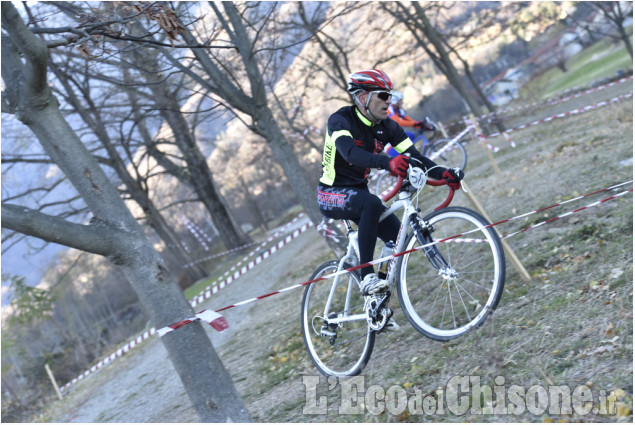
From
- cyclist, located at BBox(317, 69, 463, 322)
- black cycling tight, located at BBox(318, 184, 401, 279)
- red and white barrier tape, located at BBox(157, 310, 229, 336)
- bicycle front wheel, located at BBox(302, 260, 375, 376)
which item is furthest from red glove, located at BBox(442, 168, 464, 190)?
red and white barrier tape, located at BBox(157, 310, 229, 336)

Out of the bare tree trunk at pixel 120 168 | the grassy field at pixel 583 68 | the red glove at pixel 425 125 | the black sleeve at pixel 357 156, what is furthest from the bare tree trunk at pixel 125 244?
the grassy field at pixel 583 68

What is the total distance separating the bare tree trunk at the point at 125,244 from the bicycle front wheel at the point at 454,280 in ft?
5.43

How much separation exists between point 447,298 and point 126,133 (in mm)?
21169

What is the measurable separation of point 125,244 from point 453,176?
2.61 meters

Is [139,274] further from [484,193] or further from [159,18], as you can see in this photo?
[484,193]

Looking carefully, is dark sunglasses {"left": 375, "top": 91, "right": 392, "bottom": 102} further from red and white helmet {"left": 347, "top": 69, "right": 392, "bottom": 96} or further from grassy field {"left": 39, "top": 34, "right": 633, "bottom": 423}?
grassy field {"left": 39, "top": 34, "right": 633, "bottom": 423}

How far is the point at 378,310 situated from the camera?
16.0ft

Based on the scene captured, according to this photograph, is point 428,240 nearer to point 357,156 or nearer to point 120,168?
point 357,156

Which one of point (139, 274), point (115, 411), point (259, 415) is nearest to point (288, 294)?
point (115, 411)

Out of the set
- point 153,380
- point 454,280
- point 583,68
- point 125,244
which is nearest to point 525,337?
point 454,280

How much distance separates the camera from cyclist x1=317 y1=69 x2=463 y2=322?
4660 millimetres

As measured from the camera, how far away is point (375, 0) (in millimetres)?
22594

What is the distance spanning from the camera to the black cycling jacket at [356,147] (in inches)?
180

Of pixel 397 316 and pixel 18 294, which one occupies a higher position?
pixel 18 294
